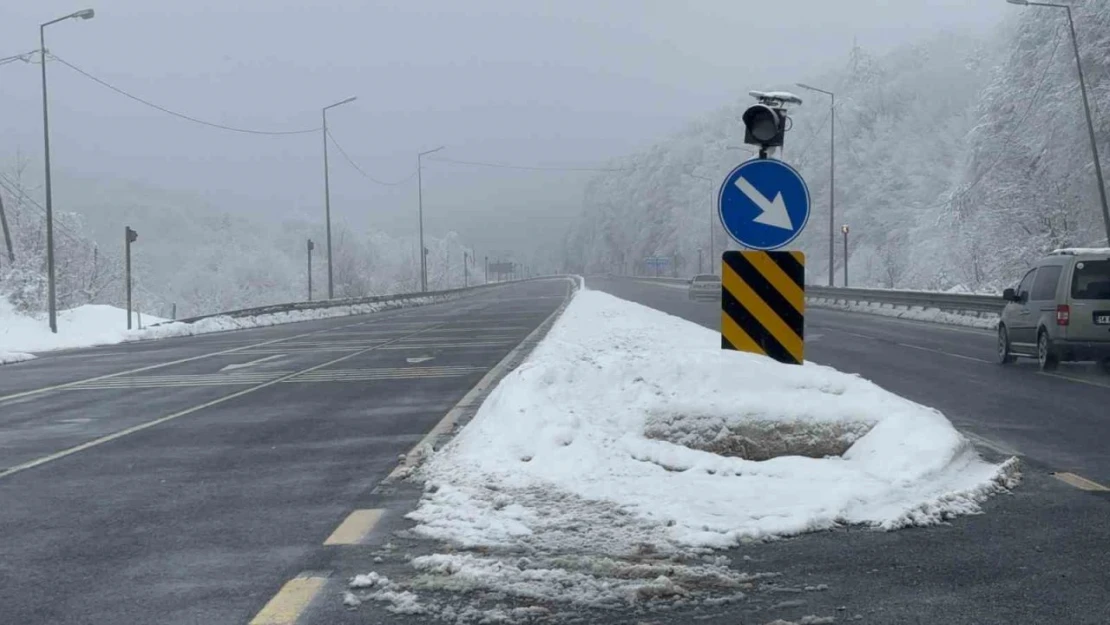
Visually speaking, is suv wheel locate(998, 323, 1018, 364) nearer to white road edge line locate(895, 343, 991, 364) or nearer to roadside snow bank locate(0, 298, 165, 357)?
white road edge line locate(895, 343, 991, 364)

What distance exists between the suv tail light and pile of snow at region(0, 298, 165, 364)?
21.3 meters

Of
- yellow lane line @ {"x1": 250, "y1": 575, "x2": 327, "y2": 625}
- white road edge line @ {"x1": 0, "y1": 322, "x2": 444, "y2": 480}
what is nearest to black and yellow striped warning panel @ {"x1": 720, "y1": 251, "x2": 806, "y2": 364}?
yellow lane line @ {"x1": 250, "y1": 575, "x2": 327, "y2": 625}

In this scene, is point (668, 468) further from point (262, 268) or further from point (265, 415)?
point (262, 268)

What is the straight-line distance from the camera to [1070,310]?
1639 cm

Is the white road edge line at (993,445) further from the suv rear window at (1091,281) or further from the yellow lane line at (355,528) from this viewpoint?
the suv rear window at (1091,281)

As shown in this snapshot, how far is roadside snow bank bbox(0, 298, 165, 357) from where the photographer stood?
31.4 meters

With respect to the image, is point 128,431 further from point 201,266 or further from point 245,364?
point 201,266

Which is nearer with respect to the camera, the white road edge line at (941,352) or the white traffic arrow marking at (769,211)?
the white traffic arrow marking at (769,211)

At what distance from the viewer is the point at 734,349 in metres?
9.65

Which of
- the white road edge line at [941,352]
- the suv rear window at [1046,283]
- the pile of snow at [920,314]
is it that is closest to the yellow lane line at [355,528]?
the suv rear window at [1046,283]

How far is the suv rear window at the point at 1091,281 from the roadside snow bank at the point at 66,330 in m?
21.7

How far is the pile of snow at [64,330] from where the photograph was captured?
31.2 m

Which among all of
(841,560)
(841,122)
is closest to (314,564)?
(841,560)

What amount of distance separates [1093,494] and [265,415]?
844 centimetres
